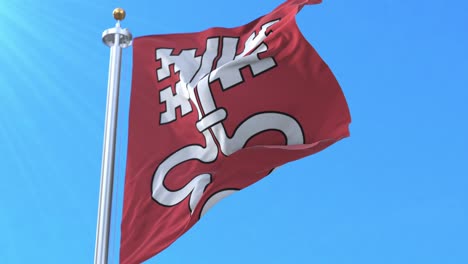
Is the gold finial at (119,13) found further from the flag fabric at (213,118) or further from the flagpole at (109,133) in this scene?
the flag fabric at (213,118)

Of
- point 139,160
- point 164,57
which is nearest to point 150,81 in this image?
point 164,57

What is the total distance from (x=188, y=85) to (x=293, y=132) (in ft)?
5.18

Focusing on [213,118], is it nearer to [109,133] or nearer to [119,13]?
[109,133]

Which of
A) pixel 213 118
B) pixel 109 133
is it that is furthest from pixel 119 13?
pixel 213 118

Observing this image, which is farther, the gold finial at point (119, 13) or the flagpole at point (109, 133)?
the gold finial at point (119, 13)

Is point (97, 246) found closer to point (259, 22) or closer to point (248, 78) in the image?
point (248, 78)

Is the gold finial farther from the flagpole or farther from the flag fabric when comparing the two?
the flag fabric

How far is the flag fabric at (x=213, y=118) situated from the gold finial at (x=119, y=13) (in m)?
0.40

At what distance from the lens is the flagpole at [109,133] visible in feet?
30.6

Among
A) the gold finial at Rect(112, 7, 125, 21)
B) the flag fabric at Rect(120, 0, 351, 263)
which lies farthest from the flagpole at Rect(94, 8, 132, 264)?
the flag fabric at Rect(120, 0, 351, 263)

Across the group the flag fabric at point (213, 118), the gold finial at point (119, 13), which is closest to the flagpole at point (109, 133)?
the gold finial at point (119, 13)

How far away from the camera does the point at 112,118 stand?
10141 millimetres

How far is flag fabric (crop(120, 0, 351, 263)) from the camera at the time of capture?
9.70 meters

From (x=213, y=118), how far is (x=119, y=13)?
209cm
